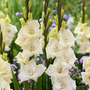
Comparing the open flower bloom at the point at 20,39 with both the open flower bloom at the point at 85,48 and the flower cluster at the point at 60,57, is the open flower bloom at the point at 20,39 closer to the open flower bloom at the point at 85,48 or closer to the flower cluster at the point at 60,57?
the flower cluster at the point at 60,57

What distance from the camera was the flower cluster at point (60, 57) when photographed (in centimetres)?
86

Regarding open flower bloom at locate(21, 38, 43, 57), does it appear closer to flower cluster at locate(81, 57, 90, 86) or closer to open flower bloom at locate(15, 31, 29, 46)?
open flower bloom at locate(15, 31, 29, 46)

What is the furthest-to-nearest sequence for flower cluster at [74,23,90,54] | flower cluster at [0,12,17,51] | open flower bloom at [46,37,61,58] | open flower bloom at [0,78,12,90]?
flower cluster at [74,23,90,54] → flower cluster at [0,12,17,51] → open flower bloom at [46,37,61,58] → open flower bloom at [0,78,12,90]

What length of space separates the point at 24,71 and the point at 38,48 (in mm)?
135

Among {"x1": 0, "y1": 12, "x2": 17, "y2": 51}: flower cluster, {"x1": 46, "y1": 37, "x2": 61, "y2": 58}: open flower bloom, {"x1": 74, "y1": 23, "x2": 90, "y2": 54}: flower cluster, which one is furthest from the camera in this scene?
{"x1": 74, "y1": 23, "x2": 90, "y2": 54}: flower cluster

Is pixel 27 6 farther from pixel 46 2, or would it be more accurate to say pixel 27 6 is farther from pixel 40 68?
pixel 40 68

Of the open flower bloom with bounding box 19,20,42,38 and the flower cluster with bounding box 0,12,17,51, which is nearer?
the open flower bloom with bounding box 19,20,42,38

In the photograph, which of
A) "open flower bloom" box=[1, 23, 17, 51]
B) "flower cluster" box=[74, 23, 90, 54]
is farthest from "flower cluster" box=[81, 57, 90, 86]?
"open flower bloom" box=[1, 23, 17, 51]

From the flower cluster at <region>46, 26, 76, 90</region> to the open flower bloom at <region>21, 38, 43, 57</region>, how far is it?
6 cm

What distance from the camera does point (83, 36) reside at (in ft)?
4.96

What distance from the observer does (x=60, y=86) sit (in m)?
0.90

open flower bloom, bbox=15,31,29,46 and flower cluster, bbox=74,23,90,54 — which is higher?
open flower bloom, bbox=15,31,29,46

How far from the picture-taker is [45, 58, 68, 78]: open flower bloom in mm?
863

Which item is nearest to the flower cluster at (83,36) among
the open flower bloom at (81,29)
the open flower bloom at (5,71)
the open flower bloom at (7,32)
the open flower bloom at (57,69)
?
the open flower bloom at (81,29)
